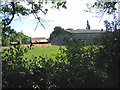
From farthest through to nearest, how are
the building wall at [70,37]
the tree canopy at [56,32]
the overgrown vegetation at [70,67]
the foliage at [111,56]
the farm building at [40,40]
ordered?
the tree canopy at [56,32]
the farm building at [40,40]
the building wall at [70,37]
the foliage at [111,56]
the overgrown vegetation at [70,67]

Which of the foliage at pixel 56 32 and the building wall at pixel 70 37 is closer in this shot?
the building wall at pixel 70 37

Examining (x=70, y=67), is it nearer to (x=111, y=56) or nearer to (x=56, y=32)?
(x=111, y=56)

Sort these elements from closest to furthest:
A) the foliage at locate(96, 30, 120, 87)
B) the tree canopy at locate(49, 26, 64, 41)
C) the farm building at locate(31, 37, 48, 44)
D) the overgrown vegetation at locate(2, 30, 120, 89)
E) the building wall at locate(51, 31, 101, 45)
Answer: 1. the overgrown vegetation at locate(2, 30, 120, 89)
2. the foliage at locate(96, 30, 120, 87)
3. the building wall at locate(51, 31, 101, 45)
4. the farm building at locate(31, 37, 48, 44)
5. the tree canopy at locate(49, 26, 64, 41)

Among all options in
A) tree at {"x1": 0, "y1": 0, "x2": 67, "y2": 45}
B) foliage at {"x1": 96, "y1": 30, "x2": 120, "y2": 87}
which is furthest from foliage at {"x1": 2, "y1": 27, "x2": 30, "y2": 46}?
foliage at {"x1": 96, "y1": 30, "x2": 120, "y2": 87}

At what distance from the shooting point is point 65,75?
2424 mm

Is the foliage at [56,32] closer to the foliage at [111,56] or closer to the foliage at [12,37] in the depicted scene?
the foliage at [12,37]

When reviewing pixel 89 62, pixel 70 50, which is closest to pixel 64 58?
pixel 70 50

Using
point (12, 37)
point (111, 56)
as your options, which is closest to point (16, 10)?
point (12, 37)

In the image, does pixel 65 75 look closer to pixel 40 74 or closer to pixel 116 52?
pixel 40 74

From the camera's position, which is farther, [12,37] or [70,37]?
[70,37]

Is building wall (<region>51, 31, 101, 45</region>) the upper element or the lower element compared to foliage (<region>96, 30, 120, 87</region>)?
upper

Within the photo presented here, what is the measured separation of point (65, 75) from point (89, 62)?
0.54m

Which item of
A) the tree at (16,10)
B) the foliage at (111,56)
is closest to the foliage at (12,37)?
the tree at (16,10)

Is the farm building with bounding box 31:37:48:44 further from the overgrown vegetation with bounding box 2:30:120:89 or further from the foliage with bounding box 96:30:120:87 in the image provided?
the foliage with bounding box 96:30:120:87
